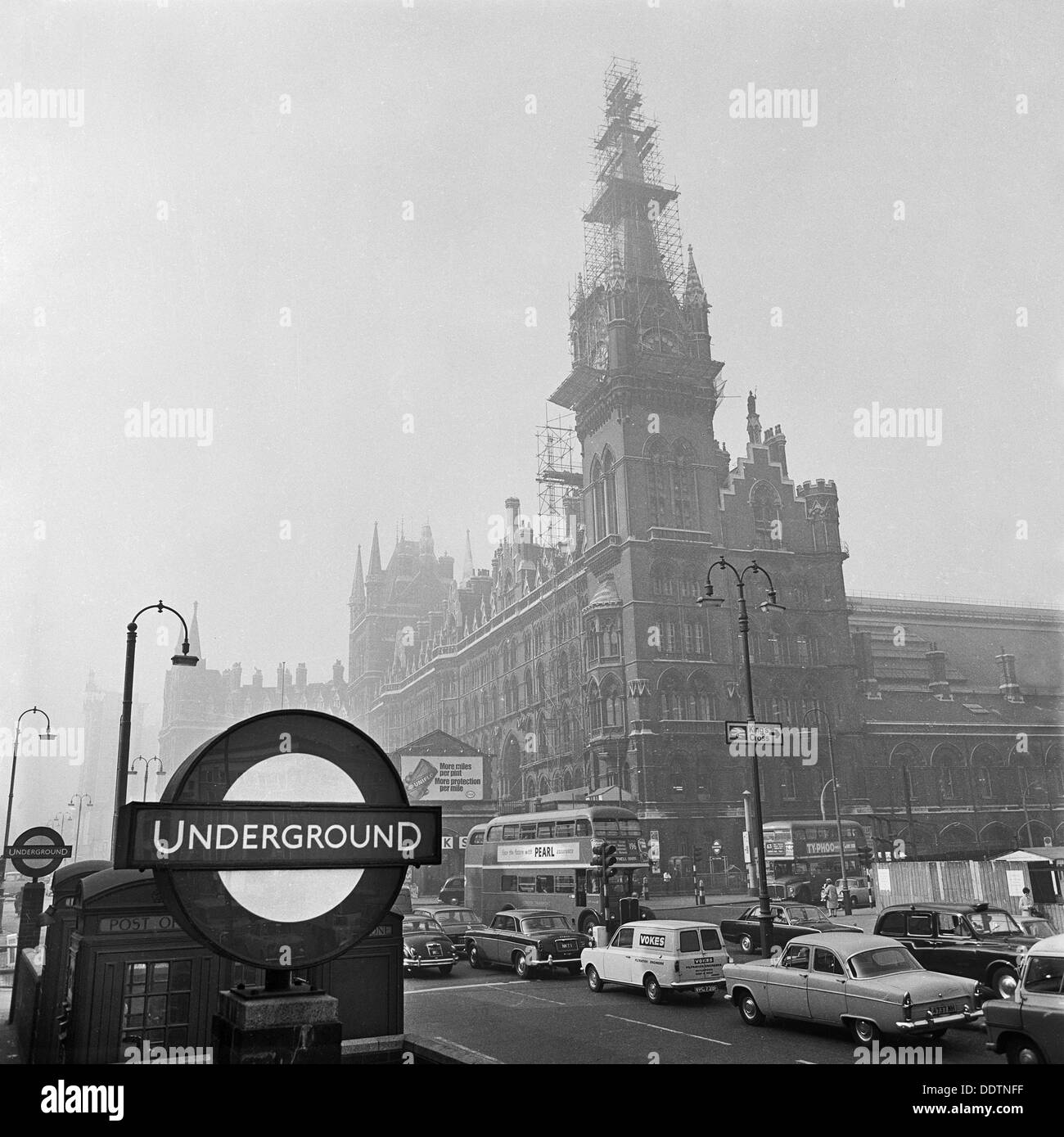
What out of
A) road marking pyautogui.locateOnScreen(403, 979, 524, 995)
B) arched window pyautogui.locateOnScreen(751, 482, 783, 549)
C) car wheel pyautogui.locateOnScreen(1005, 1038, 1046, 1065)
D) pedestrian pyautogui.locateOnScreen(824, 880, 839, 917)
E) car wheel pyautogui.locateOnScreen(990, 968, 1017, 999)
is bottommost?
pedestrian pyautogui.locateOnScreen(824, 880, 839, 917)

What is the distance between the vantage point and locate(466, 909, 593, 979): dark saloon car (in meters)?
23.4

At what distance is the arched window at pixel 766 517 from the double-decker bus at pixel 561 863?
1505 inches

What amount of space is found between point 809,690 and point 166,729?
496 ft

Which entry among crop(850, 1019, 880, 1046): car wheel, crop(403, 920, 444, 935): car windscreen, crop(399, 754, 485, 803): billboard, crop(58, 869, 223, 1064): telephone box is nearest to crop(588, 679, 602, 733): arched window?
crop(399, 754, 485, 803): billboard

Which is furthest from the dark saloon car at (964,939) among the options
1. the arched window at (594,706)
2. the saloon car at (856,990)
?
the arched window at (594,706)

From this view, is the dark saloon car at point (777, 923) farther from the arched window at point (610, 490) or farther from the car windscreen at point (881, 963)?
the arched window at point (610, 490)

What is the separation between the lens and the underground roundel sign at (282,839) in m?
4.98

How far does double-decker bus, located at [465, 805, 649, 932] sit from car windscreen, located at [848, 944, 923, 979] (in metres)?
17.5

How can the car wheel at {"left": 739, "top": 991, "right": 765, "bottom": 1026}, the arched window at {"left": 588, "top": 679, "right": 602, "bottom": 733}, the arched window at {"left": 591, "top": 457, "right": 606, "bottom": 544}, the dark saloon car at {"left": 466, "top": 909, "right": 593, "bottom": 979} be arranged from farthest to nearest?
the arched window at {"left": 591, "top": 457, "right": 606, "bottom": 544}, the arched window at {"left": 588, "top": 679, "right": 602, "bottom": 733}, the dark saloon car at {"left": 466, "top": 909, "right": 593, "bottom": 979}, the car wheel at {"left": 739, "top": 991, "right": 765, "bottom": 1026}

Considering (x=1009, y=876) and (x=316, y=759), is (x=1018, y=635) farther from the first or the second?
(x=316, y=759)

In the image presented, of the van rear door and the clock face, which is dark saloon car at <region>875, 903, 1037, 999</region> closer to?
the van rear door

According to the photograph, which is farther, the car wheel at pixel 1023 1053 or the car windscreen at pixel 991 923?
the car windscreen at pixel 991 923

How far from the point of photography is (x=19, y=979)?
14.5m

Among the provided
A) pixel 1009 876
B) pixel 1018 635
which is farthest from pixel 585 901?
pixel 1018 635
